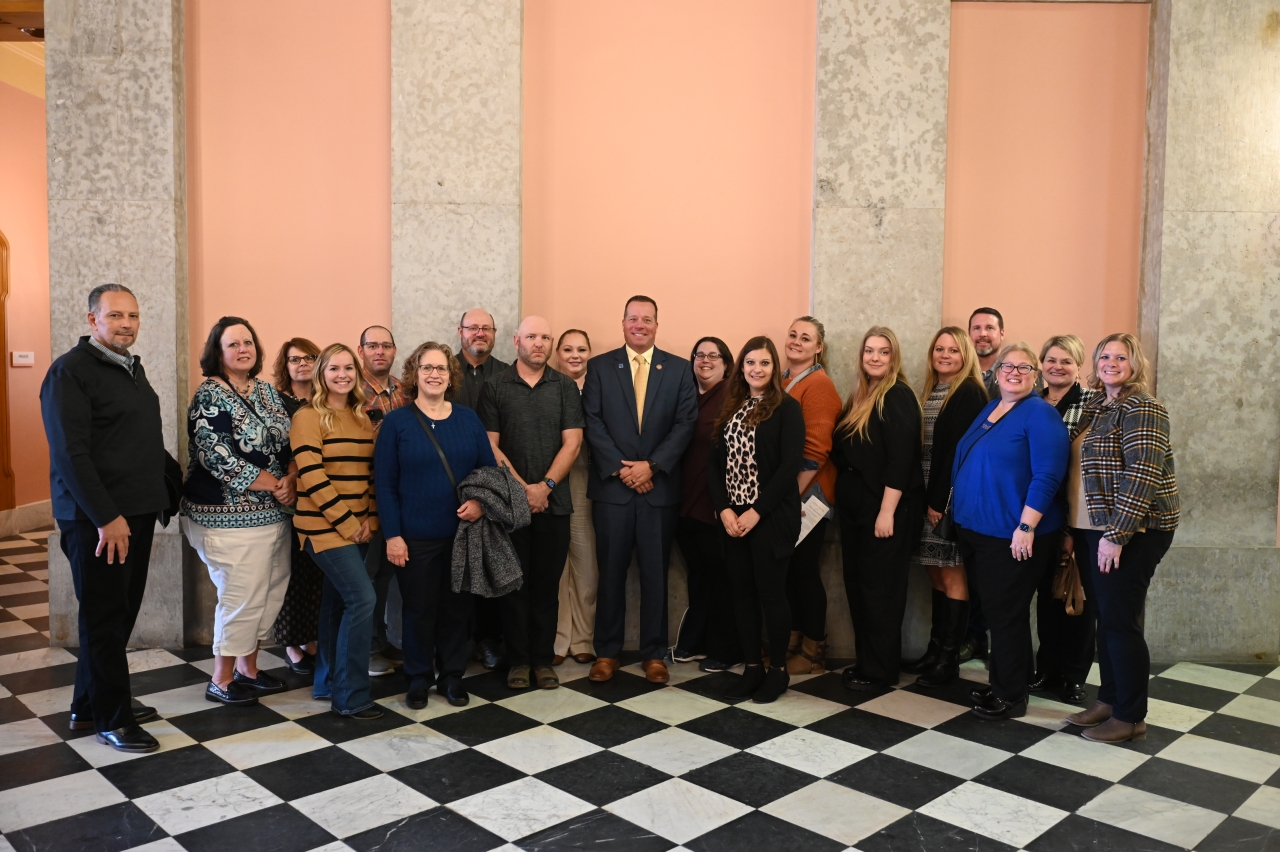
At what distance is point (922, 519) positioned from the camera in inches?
171

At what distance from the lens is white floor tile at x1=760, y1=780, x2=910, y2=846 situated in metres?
2.90

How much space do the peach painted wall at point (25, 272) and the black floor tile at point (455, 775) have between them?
6671 millimetres

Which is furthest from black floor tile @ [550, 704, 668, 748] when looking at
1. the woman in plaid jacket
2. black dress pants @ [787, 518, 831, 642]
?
the woman in plaid jacket

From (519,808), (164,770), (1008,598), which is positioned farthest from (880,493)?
(164,770)

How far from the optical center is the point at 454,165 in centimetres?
489

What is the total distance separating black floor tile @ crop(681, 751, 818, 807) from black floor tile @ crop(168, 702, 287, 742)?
1.79 m

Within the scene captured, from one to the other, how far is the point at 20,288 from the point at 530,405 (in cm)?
638

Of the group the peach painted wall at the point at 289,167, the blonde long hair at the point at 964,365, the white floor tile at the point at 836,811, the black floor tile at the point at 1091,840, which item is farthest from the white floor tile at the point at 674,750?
the peach painted wall at the point at 289,167

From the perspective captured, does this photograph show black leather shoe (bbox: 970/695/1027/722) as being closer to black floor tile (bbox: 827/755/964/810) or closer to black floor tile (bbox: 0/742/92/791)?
black floor tile (bbox: 827/755/964/810)

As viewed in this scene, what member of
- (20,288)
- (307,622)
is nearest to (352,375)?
(307,622)

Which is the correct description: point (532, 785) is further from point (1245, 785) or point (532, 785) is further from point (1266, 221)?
point (1266, 221)

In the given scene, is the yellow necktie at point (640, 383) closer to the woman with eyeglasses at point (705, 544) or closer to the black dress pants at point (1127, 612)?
the woman with eyeglasses at point (705, 544)

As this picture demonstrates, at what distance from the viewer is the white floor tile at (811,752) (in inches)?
134

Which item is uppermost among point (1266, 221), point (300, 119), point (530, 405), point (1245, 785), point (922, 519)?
point (300, 119)
